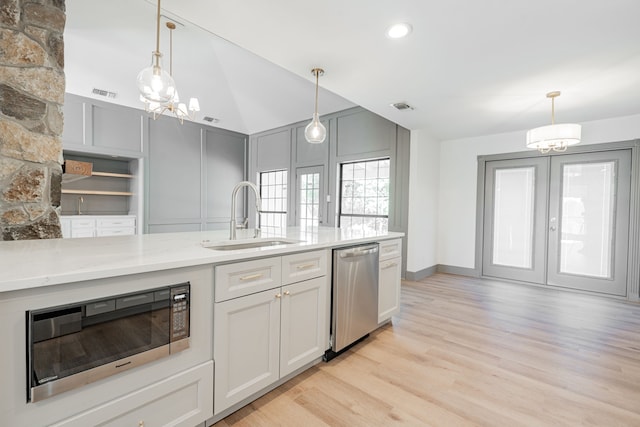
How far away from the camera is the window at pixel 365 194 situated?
16.8 ft

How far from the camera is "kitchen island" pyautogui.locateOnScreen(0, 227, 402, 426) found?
3.01 ft

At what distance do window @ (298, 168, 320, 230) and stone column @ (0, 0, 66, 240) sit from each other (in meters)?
4.16

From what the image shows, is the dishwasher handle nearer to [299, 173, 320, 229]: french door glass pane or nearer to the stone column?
the stone column

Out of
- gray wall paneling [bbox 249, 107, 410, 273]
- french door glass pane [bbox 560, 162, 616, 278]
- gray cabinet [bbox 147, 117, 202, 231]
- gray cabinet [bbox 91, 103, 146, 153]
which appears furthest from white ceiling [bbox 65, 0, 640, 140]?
gray cabinet [bbox 147, 117, 202, 231]

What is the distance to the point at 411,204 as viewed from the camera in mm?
4680

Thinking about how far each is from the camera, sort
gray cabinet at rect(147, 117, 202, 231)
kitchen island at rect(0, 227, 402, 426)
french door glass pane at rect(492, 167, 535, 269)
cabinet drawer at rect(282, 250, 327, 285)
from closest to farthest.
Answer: kitchen island at rect(0, 227, 402, 426) → cabinet drawer at rect(282, 250, 327, 285) → french door glass pane at rect(492, 167, 535, 269) → gray cabinet at rect(147, 117, 202, 231)

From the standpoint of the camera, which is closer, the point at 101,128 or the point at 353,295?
the point at 353,295

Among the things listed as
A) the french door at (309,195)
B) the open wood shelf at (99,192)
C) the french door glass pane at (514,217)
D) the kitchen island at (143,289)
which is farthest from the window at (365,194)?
the open wood shelf at (99,192)

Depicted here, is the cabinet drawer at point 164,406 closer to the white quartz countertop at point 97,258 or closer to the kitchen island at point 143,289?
the kitchen island at point 143,289

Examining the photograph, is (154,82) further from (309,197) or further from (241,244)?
(309,197)

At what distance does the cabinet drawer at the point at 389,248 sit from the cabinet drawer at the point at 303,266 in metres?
Result: 0.80

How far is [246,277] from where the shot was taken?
5.11 ft

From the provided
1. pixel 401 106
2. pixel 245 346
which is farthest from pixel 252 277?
pixel 401 106

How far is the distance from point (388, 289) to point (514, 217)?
323 cm
